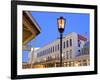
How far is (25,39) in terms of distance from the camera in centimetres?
190

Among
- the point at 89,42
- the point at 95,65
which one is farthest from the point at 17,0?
the point at 95,65

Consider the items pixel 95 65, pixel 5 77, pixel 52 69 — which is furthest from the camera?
pixel 95 65

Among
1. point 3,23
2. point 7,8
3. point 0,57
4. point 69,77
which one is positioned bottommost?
point 69,77

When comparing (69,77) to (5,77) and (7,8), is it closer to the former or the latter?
(5,77)

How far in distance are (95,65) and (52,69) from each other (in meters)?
0.44

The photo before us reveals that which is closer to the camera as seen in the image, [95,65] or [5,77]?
[5,77]

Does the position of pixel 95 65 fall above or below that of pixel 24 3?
below

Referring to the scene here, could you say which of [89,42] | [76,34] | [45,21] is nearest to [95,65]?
[89,42]

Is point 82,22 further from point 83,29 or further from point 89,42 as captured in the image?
point 89,42

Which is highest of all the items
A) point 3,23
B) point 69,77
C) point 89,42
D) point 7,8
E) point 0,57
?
point 7,8

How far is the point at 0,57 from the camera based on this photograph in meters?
1.84

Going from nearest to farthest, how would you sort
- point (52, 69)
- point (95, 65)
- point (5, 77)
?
point (5, 77), point (52, 69), point (95, 65)

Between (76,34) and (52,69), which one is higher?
(76,34)

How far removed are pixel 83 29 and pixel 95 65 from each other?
368mm
